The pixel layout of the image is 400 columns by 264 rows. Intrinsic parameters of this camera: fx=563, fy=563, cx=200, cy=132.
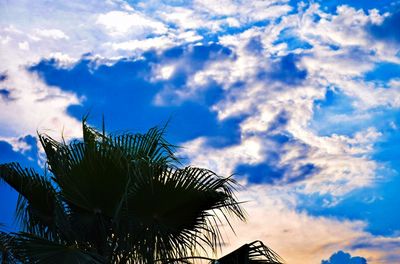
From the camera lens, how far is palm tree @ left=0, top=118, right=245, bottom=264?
8172mm

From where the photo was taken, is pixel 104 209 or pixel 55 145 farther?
pixel 55 145

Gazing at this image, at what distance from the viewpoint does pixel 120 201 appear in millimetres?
8125

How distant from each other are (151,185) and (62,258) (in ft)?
5.79

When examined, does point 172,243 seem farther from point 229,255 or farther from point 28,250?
point 28,250

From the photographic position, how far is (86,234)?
8.87m

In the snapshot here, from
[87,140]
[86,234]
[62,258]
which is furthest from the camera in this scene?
[87,140]

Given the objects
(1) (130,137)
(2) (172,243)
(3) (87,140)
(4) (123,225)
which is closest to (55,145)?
(3) (87,140)

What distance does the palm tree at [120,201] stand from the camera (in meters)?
8.17

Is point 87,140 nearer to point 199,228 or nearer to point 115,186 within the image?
point 115,186

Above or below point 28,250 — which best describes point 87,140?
above

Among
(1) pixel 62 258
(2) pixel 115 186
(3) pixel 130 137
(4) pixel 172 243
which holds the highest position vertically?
(3) pixel 130 137

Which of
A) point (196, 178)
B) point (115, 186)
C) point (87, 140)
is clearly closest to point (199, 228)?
point (196, 178)

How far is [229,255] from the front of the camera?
8.52 m

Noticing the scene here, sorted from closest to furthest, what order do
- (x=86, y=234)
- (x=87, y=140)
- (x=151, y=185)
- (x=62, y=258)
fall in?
(x=62, y=258) < (x=151, y=185) < (x=86, y=234) < (x=87, y=140)
